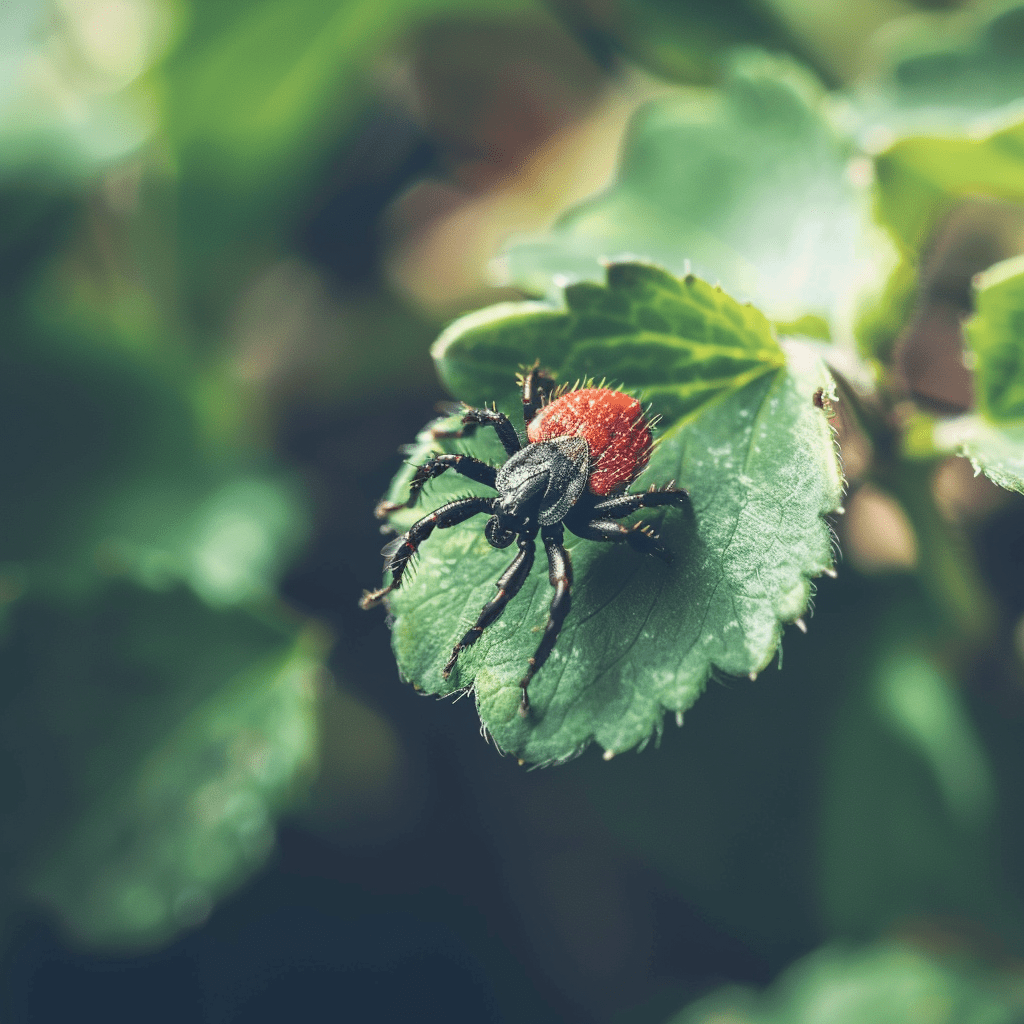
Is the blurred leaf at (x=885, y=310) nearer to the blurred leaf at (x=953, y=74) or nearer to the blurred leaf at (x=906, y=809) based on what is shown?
the blurred leaf at (x=953, y=74)

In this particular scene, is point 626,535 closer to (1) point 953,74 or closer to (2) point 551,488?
(2) point 551,488

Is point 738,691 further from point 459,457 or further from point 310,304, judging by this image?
point 310,304

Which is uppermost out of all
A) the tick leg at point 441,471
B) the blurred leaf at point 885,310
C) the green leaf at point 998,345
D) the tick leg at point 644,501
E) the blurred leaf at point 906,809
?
the tick leg at point 441,471

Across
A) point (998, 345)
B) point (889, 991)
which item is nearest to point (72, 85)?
point (998, 345)

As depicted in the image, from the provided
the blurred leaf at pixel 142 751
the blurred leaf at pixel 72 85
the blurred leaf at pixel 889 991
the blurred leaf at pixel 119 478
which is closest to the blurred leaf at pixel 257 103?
the blurred leaf at pixel 72 85

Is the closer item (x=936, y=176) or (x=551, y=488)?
(x=551, y=488)

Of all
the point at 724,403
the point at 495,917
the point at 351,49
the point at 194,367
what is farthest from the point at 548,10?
the point at 495,917

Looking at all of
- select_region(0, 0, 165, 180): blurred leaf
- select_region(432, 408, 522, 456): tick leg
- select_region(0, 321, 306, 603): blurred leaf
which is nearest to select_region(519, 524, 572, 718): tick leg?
select_region(432, 408, 522, 456): tick leg
